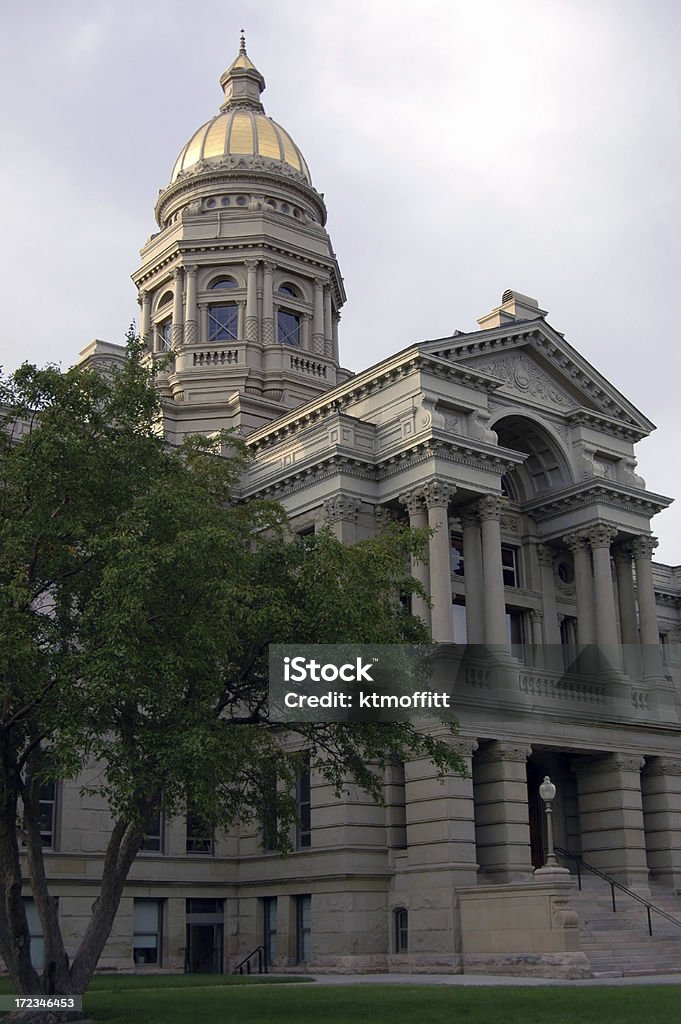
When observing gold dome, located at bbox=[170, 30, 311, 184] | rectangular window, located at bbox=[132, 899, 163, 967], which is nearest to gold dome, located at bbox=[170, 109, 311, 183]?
gold dome, located at bbox=[170, 30, 311, 184]

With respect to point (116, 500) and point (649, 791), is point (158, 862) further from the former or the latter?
point (116, 500)

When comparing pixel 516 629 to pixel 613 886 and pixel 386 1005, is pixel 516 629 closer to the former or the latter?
pixel 613 886

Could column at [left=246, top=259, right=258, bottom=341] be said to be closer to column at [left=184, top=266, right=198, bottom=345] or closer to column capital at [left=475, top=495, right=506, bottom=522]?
column at [left=184, top=266, right=198, bottom=345]

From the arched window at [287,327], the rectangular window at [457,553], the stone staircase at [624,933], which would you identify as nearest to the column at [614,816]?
the stone staircase at [624,933]

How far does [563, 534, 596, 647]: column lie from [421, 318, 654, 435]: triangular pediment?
5.06 metres

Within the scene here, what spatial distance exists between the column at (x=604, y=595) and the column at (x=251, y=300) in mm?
21301

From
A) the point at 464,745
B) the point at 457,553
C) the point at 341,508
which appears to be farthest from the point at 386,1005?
the point at 457,553

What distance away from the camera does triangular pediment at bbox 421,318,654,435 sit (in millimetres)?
43594

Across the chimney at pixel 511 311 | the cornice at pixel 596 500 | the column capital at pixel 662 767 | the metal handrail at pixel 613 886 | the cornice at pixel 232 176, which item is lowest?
the metal handrail at pixel 613 886

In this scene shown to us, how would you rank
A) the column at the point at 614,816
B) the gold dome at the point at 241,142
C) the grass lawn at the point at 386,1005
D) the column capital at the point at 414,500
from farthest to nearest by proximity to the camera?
1. the gold dome at the point at 241,142
2. the column capital at the point at 414,500
3. the column at the point at 614,816
4. the grass lawn at the point at 386,1005

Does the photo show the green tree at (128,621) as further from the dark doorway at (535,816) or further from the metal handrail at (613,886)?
the dark doorway at (535,816)

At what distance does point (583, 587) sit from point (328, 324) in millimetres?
23706

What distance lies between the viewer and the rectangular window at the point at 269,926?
1575 inches

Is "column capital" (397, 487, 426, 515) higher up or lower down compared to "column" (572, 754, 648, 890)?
higher up
